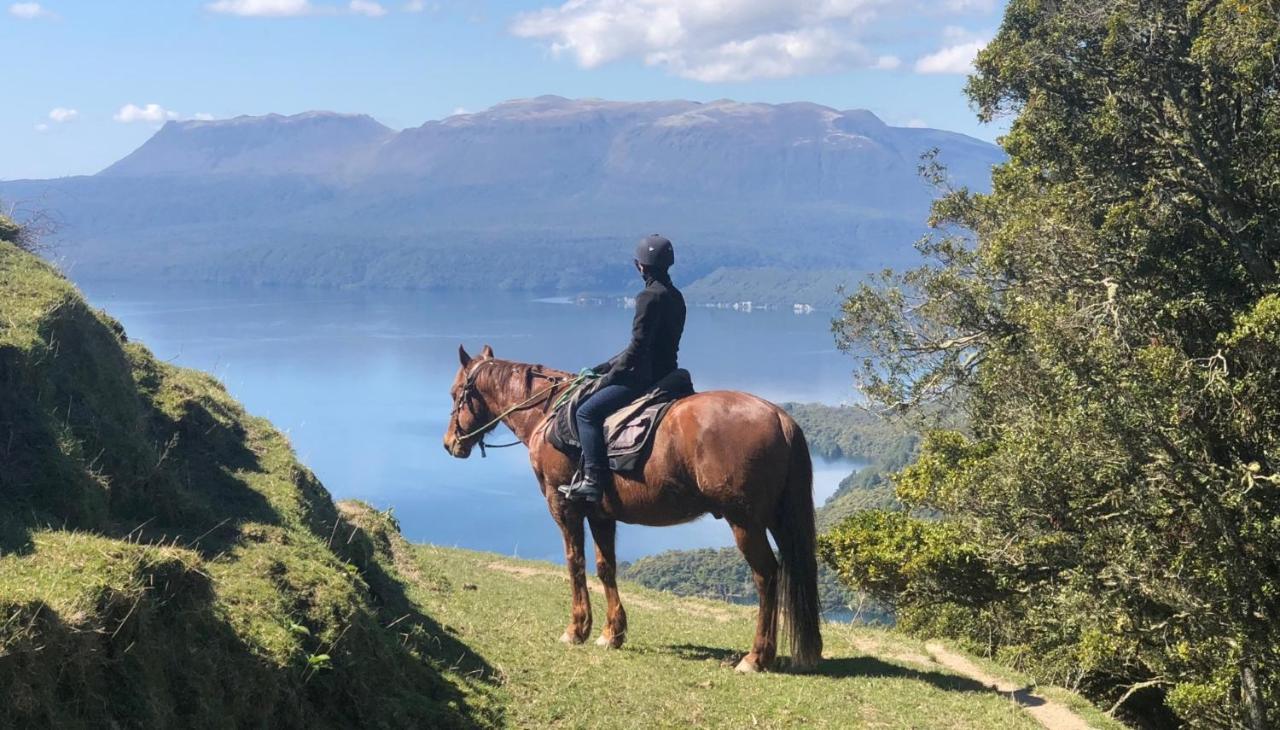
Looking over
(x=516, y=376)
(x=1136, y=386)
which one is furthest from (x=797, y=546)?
(x=1136, y=386)

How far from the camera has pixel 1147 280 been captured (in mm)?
15914

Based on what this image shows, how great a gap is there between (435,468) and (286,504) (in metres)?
93.1

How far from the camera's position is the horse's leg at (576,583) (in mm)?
11578

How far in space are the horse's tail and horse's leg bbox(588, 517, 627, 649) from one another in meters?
1.86

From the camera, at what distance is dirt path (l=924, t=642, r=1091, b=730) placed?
1007 cm

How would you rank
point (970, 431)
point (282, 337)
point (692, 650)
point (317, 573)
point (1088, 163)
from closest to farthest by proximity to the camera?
point (317, 573) < point (692, 650) < point (1088, 163) < point (970, 431) < point (282, 337)

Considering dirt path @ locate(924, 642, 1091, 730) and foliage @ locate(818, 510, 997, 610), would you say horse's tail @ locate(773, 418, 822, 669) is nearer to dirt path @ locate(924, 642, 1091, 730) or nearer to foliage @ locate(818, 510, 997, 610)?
dirt path @ locate(924, 642, 1091, 730)

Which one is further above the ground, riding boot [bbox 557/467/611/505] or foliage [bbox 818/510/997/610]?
riding boot [bbox 557/467/611/505]

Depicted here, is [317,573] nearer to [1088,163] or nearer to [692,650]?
[692,650]

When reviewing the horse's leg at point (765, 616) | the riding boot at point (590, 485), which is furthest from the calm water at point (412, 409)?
the horse's leg at point (765, 616)

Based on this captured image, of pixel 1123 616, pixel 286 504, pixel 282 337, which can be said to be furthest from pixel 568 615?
pixel 282 337

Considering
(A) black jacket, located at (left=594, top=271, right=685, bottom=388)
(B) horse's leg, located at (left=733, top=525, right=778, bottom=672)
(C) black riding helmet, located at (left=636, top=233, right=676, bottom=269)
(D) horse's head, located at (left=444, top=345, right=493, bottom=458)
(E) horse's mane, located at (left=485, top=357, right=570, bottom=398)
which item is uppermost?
(C) black riding helmet, located at (left=636, top=233, right=676, bottom=269)

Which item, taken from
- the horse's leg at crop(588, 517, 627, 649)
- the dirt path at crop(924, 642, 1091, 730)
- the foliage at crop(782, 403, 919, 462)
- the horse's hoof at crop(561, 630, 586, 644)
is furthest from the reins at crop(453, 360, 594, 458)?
the foliage at crop(782, 403, 919, 462)

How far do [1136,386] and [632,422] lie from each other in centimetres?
611
